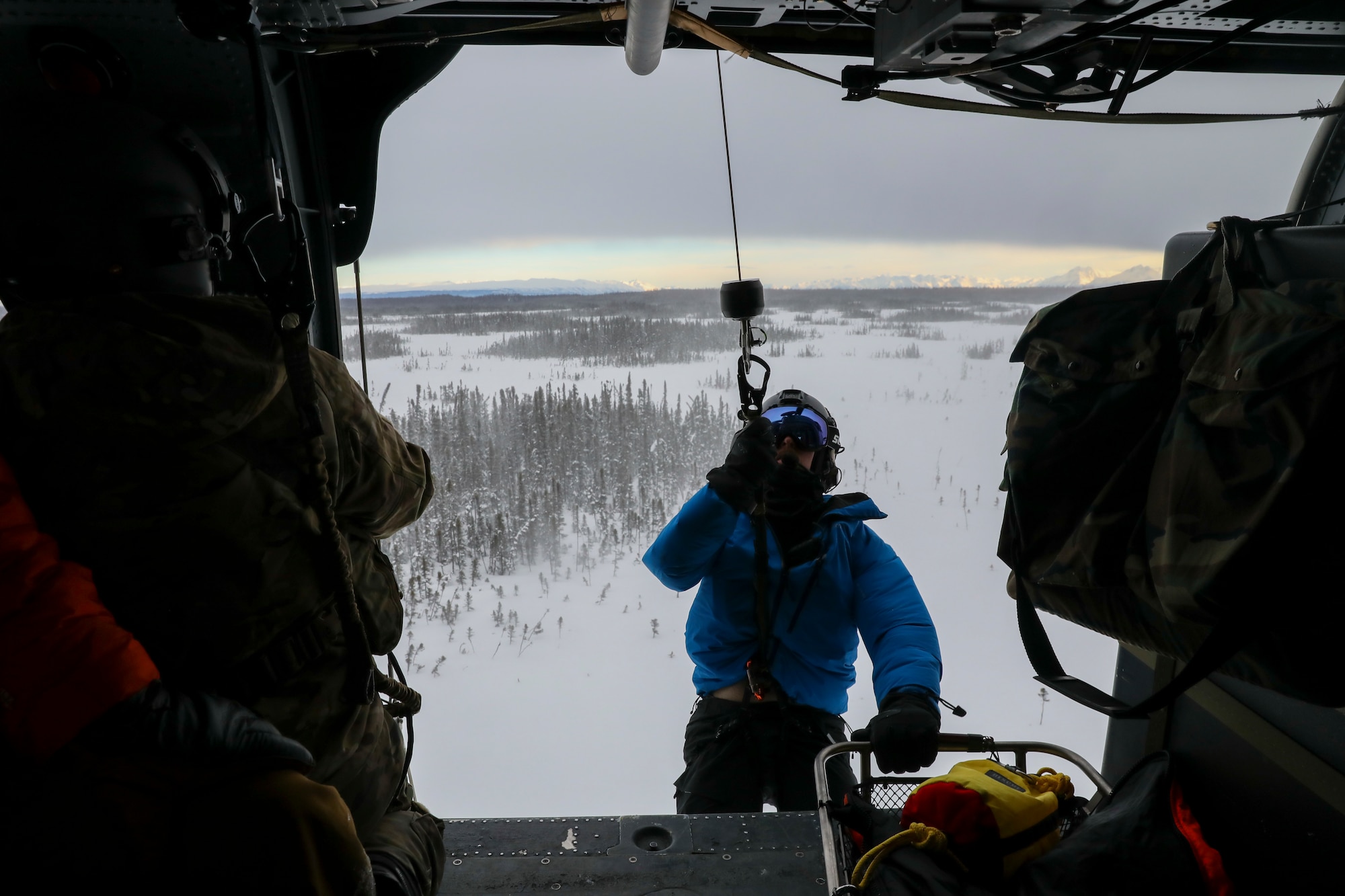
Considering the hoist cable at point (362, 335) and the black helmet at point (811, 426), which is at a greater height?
the hoist cable at point (362, 335)

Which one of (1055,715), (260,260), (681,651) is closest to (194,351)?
(260,260)

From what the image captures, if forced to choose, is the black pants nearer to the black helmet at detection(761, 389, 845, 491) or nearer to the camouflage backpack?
the black helmet at detection(761, 389, 845, 491)

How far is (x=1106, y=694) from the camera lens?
4.01 feet

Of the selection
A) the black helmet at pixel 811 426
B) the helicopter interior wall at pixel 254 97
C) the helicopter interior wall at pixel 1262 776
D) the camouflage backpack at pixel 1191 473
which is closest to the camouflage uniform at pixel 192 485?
the helicopter interior wall at pixel 254 97

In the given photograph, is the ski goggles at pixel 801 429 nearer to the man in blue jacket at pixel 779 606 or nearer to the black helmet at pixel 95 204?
the man in blue jacket at pixel 779 606

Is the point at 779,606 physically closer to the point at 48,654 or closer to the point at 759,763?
the point at 759,763

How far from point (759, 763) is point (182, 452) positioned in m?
1.75

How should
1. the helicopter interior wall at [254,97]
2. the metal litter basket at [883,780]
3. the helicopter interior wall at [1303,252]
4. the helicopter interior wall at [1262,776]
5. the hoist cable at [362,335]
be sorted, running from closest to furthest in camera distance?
the helicopter interior wall at [1303,252], the helicopter interior wall at [1262,776], the metal litter basket at [883,780], the helicopter interior wall at [254,97], the hoist cable at [362,335]

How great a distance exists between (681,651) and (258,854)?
99.6 inches

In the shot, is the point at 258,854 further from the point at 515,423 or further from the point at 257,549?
the point at 515,423

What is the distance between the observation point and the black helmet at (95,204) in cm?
107

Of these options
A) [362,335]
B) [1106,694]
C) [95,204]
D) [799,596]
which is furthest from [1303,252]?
[362,335]

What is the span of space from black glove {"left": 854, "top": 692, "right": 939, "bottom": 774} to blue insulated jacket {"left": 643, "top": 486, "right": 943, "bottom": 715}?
32 centimetres

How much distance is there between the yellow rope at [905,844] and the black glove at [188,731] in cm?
92
